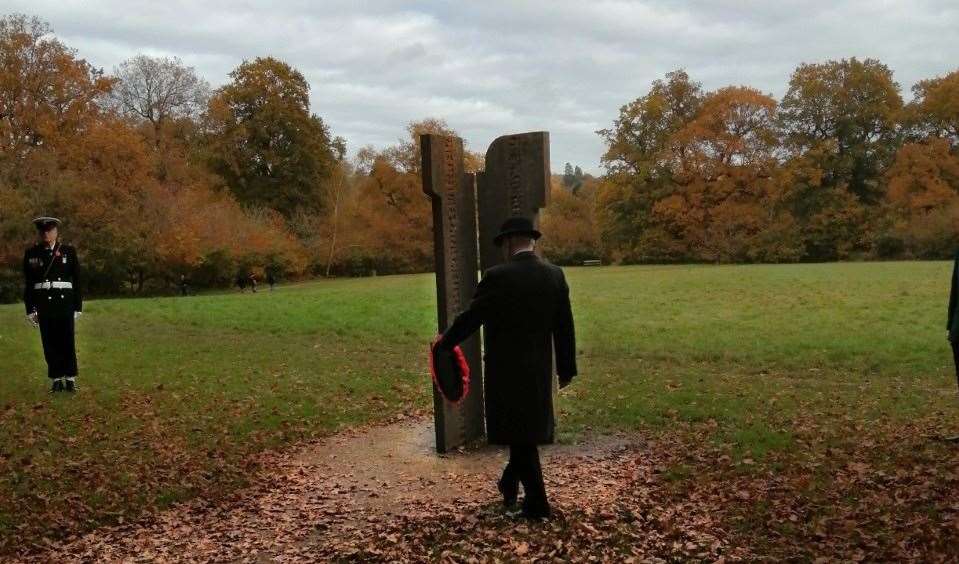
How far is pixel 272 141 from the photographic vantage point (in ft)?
195

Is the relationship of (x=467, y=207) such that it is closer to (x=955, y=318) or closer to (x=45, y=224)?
(x=955, y=318)

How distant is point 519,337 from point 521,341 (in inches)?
1.4

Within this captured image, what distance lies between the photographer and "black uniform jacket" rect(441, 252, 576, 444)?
239 inches

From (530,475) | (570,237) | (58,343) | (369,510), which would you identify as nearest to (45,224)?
(58,343)

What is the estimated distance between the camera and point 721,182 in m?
60.3

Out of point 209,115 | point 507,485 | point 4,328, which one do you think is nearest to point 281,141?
point 209,115

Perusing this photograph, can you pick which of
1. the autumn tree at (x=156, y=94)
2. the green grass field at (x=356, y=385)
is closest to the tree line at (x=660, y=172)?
the autumn tree at (x=156, y=94)

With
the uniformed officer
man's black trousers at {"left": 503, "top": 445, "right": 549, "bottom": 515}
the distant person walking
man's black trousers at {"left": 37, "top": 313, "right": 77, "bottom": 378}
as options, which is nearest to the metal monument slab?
man's black trousers at {"left": 503, "top": 445, "right": 549, "bottom": 515}

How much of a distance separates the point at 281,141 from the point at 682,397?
53.2 metres

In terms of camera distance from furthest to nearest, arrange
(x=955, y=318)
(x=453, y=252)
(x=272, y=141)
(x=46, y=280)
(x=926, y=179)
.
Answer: (x=272, y=141)
(x=926, y=179)
(x=46, y=280)
(x=453, y=252)
(x=955, y=318)

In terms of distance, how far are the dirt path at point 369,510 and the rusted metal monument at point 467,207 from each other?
562 mm

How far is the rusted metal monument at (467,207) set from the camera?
835cm

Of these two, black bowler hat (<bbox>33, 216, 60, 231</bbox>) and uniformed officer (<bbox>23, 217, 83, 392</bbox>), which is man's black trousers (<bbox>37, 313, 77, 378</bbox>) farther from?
black bowler hat (<bbox>33, 216, 60, 231</bbox>)

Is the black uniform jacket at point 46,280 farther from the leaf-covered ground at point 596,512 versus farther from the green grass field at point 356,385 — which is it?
the leaf-covered ground at point 596,512
